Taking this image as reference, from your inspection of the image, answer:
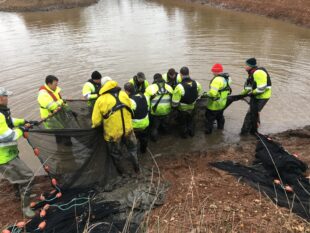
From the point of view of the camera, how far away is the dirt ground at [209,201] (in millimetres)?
5020

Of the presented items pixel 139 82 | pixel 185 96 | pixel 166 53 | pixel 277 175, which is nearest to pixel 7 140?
pixel 139 82

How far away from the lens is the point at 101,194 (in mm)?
6129

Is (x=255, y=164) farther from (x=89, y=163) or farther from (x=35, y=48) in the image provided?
(x=35, y=48)

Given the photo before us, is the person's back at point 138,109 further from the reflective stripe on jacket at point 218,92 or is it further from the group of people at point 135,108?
the reflective stripe on jacket at point 218,92

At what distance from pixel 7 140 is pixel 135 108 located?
9.06 ft

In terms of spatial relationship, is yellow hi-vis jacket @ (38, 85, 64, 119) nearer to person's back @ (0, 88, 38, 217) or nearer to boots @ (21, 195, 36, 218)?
person's back @ (0, 88, 38, 217)

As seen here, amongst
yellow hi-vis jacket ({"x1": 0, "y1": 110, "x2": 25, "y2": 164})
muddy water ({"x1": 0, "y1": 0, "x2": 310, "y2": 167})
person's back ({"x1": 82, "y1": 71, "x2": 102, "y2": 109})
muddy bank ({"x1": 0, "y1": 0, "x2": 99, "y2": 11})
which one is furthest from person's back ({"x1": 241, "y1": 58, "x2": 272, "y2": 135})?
muddy bank ({"x1": 0, "y1": 0, "x2": 99, "y2": 11})

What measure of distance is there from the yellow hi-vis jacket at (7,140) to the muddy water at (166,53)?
2385 millimetres

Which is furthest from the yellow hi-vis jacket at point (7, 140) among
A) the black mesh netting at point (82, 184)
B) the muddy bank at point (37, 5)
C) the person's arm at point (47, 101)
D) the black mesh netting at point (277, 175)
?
the muddy bank at point (37, 5)

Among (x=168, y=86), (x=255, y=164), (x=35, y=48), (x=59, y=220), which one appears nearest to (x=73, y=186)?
(x=59, y=220)

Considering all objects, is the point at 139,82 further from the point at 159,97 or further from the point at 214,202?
the point at 214,202

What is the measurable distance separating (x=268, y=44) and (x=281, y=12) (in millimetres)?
8980

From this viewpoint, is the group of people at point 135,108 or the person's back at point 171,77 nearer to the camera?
the group of people at point 135,108

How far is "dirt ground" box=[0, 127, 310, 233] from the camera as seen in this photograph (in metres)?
5.02
